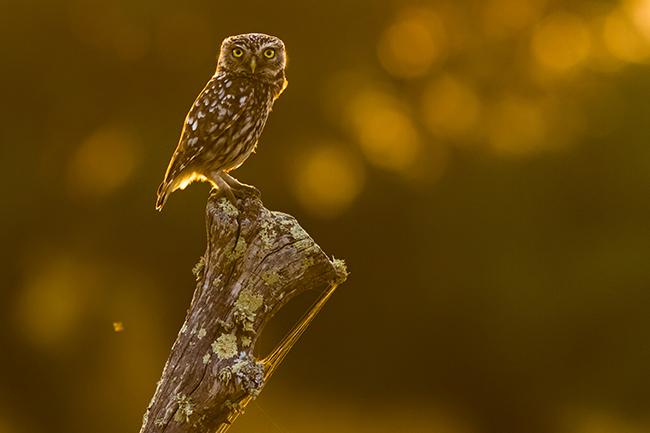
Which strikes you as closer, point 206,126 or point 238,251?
point 238,251

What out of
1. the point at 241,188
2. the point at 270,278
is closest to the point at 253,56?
the point at 241,188

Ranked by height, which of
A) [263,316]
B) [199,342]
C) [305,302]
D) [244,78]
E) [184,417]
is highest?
[244,78]

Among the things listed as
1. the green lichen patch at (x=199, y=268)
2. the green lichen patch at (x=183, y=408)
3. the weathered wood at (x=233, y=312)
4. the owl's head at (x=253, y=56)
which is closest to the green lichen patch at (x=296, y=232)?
the weathered wood at (x=233, y=312)


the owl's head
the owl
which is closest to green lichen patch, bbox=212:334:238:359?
the owl

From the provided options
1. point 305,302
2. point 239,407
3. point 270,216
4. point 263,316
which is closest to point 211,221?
point 270,216

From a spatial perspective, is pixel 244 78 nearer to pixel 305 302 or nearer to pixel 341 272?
pixel 341 272

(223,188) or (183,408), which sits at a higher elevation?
(223,188)

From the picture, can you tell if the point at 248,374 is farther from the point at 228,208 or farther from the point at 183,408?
the point at 228,208

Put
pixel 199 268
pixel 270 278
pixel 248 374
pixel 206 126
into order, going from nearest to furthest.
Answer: pixel 248 374 < pixel 270 278 < pixel 199 268 < pixel 206 126
